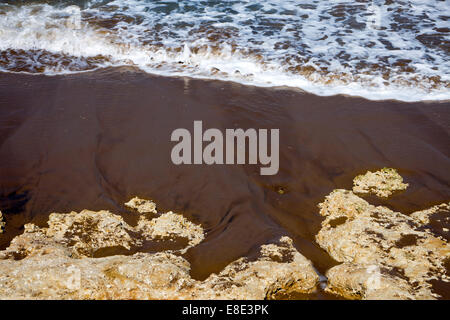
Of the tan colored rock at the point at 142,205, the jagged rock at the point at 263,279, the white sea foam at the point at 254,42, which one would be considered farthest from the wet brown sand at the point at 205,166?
the white sea foam at the point at 254,42

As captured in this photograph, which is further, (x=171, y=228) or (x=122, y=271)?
(x=171, y=228)

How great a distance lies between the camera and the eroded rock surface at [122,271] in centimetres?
209

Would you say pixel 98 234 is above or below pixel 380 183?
above

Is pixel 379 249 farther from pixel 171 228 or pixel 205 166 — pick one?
pixel 205 166

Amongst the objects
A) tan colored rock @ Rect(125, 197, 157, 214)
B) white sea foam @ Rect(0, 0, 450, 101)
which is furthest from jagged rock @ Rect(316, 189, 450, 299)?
white sea foam @ Rect(0, 0, 450, 101)

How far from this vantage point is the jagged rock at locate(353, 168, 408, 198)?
3.14 meters

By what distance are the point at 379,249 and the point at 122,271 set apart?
1626mm

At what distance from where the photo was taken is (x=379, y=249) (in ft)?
8.02

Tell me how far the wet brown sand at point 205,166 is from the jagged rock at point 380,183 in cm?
10

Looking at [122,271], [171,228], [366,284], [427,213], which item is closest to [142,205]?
[171,228]

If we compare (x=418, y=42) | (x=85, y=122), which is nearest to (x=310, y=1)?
(x=418, y=42)

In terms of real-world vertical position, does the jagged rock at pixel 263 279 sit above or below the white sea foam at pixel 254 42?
below

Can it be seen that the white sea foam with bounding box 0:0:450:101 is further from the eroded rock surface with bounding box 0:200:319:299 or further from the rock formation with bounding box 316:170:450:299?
the eroded rock surface with bounding box 0:200:319:299

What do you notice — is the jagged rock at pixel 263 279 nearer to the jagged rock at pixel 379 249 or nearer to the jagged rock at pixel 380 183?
the jagged rock at pixel 379 249
